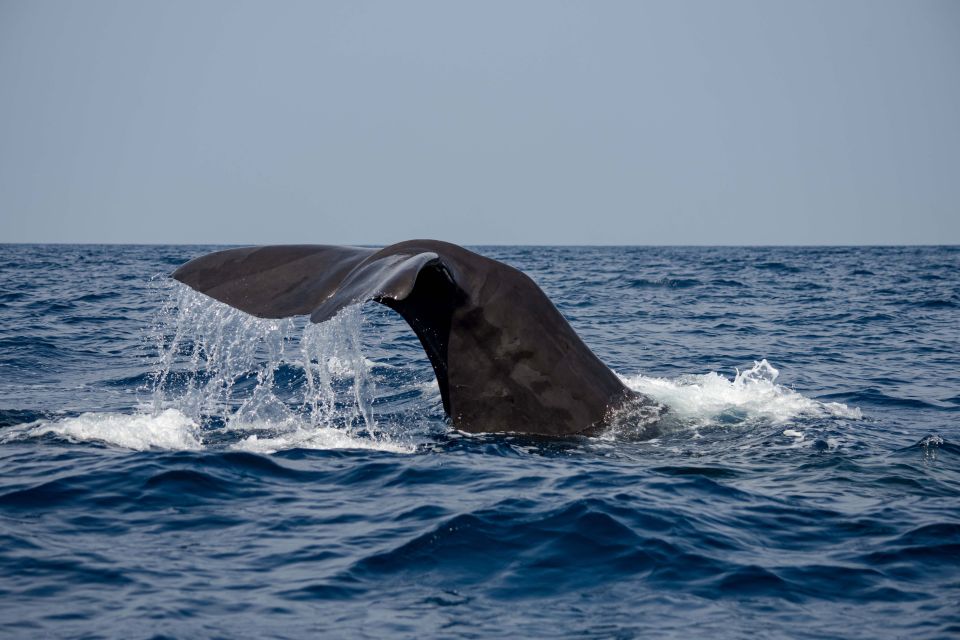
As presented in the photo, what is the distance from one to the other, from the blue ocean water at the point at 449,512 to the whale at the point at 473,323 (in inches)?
10.8

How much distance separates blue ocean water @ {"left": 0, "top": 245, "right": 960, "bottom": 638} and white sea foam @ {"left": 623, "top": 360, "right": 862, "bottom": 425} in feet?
0.14

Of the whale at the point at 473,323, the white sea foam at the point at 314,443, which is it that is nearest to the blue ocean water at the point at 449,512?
the white sea foam at the point at 314,443

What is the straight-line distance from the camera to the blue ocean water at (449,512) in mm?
4922

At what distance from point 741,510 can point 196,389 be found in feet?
25.3

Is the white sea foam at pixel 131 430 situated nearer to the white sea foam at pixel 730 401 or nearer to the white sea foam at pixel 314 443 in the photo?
the white sea foam at pixel 314 443

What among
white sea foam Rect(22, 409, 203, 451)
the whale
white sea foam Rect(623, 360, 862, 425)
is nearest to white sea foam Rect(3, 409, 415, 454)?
white sea foam Rect(22, 409, 203, 451)

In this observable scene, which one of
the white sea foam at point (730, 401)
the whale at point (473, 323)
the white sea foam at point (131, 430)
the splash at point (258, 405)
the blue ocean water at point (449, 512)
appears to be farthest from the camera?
the white sea foam at point (730, 401)

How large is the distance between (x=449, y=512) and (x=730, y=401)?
4.80m

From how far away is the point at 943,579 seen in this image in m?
5.46

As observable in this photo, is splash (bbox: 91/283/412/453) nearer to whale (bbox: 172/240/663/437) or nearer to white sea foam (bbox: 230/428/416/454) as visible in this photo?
white sea foam (bbox: 230/428/416/454)

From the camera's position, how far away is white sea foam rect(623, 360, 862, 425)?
31.7 feet

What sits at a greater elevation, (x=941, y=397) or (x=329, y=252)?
(x=329, y=252)

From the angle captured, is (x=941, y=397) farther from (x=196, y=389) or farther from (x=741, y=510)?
(x=196, y=389)

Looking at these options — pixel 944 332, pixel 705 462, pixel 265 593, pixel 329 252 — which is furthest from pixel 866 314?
pixel 265 593
